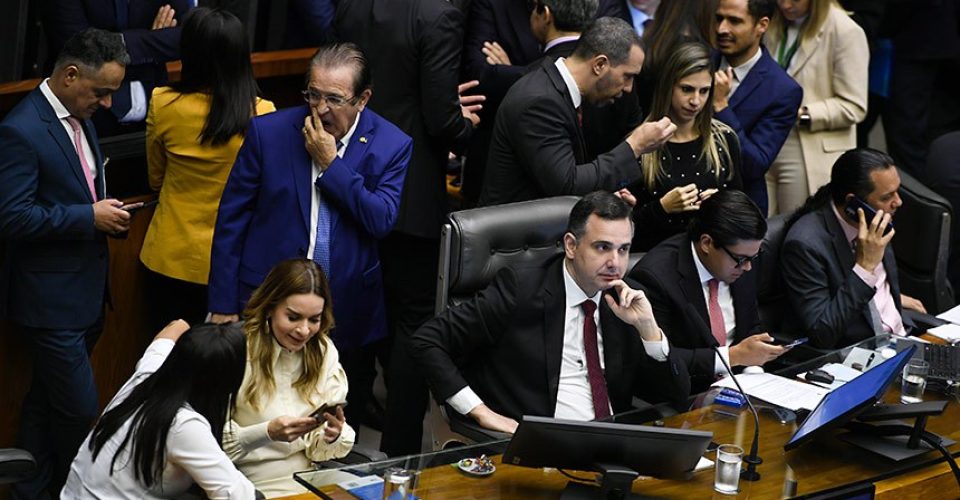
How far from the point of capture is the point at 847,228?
5023 millimetres

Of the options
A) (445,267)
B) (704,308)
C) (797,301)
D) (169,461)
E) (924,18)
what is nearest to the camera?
(169,461)

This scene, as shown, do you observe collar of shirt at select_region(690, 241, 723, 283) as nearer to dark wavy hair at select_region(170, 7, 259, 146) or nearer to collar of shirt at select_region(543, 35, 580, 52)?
collar of shirt at select_region(543, 35, 580, 52)

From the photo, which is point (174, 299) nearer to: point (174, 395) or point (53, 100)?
point (53, 100)

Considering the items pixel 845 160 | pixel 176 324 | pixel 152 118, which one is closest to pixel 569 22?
pixel 845 160

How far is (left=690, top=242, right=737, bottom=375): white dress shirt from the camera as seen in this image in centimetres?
452

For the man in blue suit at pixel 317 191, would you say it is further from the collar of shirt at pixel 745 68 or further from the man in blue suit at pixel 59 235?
the collar of shirt at pixel 745 68

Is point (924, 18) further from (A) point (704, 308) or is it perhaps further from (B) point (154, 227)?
(B) point (154, 227)

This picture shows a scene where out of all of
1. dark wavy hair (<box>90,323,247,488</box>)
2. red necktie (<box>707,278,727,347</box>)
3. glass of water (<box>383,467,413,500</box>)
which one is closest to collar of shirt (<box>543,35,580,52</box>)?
red necktie (<box>707,278,727,347</box>)

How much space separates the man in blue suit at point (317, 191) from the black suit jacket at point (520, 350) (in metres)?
0.43

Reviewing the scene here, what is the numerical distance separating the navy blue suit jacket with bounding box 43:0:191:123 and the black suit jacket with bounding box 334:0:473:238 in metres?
0.73

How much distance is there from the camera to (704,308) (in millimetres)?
4551

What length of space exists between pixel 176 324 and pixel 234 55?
1008 millimetres

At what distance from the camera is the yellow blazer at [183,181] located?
458 centimetres

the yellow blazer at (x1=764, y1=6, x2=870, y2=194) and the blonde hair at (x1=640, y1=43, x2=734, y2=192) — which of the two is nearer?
the blonde hair at (x1=640, y1=43, x2=734, y2=192)
